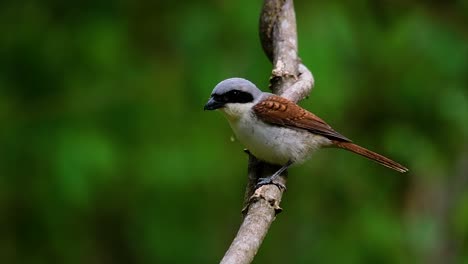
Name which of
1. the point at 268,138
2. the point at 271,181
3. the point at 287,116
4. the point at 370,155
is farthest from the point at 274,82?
the point at 271,181

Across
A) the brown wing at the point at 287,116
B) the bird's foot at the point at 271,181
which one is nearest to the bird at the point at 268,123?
the brown wing at the point at 287,116

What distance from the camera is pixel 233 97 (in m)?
4.41

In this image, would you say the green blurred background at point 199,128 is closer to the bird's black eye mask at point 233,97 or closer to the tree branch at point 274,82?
the tree branch at point 274,82

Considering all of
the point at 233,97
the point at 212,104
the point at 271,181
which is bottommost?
the point at 271,181

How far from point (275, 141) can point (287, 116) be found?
0.15 m

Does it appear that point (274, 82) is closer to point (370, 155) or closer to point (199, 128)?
point (370, 155)

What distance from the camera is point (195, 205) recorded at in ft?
→ 18.9

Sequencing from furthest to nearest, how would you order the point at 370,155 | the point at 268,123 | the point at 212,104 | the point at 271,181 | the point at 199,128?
the point at 199,128
the point at 370,155
the point at 268,123
the point at 212,104
the point at 271,181

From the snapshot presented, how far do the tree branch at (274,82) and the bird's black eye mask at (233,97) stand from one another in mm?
176

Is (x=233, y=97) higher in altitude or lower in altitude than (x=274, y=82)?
lower

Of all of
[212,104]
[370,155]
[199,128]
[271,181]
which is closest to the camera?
[271,181]

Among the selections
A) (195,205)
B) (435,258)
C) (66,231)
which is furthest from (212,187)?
(435,258)

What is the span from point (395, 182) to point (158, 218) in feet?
5.60

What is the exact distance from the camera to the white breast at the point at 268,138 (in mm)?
4297
